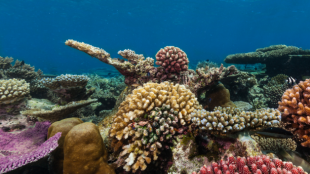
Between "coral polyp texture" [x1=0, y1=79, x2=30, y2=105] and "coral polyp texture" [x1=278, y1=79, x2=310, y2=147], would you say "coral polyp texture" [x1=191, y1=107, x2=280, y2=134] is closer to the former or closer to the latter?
"coral polyp texture" [x1=278, y1=79, x2=310, y2=147]

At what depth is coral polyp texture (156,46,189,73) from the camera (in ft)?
14.6

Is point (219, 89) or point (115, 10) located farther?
point (115, 10)

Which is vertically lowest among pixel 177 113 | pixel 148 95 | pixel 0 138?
pixel 0 138

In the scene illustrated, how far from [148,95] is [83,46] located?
319 cm

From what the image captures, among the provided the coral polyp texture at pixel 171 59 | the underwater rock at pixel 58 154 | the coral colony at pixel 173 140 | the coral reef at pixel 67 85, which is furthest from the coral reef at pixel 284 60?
the underwater rock at pixel 58 154

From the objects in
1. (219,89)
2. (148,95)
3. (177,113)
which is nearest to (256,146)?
(177,113)

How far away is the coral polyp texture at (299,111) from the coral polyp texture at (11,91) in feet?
25.8

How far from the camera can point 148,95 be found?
3066 mm

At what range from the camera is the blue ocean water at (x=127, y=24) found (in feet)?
202

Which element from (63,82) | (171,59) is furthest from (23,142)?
(171,59)

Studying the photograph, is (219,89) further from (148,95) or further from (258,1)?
(258,1)

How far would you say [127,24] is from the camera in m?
97.4

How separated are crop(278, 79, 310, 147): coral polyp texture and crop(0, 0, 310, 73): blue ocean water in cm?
2242

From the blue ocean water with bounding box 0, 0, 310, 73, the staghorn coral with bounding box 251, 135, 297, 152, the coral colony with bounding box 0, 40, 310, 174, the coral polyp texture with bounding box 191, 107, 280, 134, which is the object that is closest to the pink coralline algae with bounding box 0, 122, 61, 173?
the coral colony with bounding box 0, 40, 310, 174
